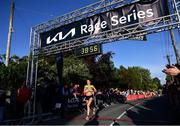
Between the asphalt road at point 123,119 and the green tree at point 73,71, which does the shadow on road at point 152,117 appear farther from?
the green tree at point 73,71

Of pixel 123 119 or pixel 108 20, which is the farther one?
pixel 108 20

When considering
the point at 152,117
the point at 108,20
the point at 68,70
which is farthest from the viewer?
the point at 68,70

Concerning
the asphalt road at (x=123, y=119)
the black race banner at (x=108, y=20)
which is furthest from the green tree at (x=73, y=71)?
the asphalt road at (x=123, y=119)

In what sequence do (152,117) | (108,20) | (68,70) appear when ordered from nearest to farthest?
(152,117) < (108,20) < (68,70)

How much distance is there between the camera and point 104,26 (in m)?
11.7

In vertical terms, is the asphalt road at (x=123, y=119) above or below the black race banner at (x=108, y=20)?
below

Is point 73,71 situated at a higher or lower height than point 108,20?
lower

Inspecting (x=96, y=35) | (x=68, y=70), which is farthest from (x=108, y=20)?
(x=68, y=70)

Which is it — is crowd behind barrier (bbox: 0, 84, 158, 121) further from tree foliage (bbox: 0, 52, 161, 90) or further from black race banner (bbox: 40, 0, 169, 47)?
black race banner (bbox: 40, 0, 169, 47)

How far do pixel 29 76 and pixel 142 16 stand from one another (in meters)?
7.89

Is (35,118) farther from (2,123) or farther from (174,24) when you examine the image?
(174,24)

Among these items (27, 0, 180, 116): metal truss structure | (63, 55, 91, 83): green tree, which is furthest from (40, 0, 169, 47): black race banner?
(63, 55, 91, 83): green tree

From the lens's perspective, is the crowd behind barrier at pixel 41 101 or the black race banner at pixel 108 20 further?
the black race banner at pixel 108 20

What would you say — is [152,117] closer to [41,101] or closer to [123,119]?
[123,119]
